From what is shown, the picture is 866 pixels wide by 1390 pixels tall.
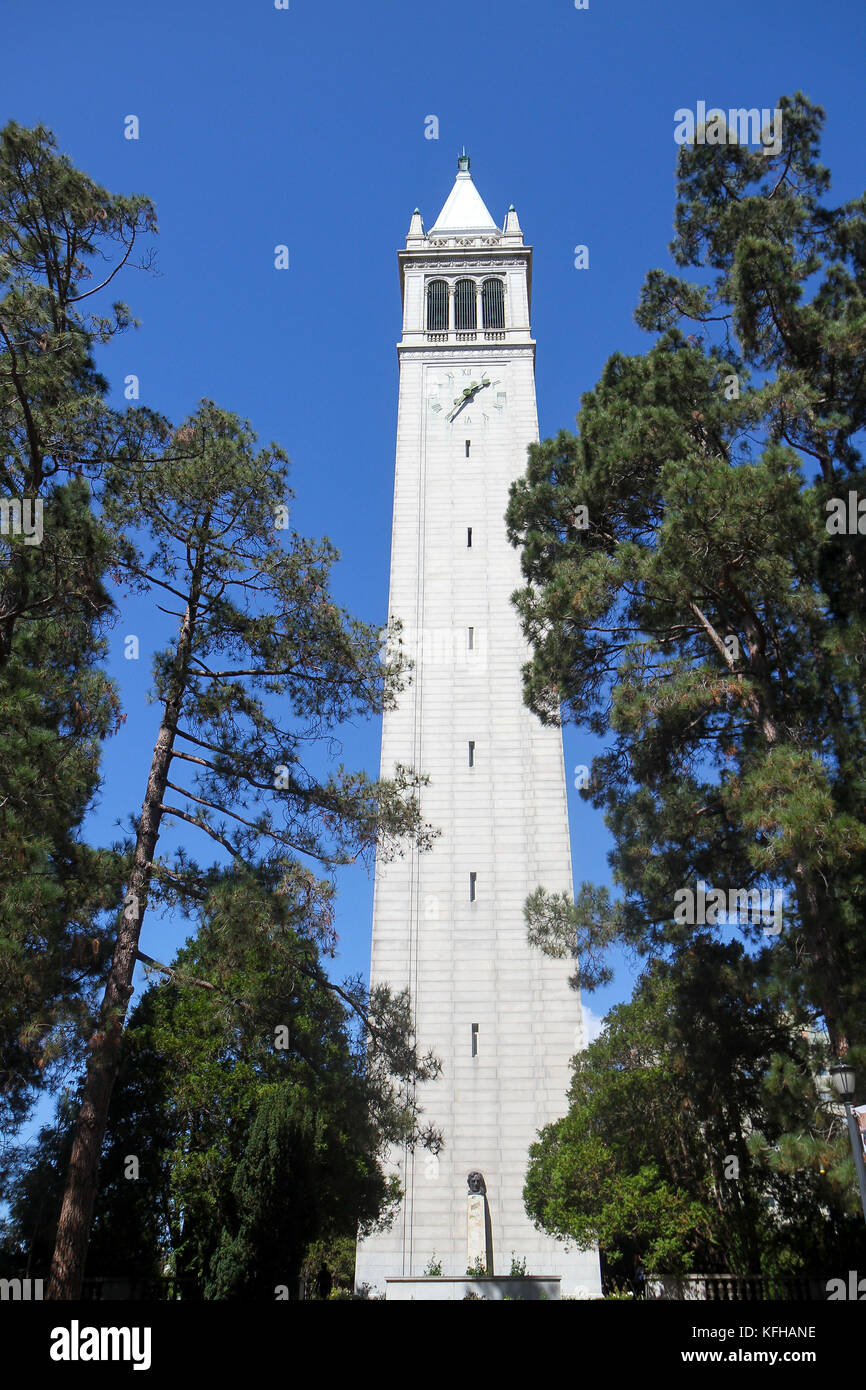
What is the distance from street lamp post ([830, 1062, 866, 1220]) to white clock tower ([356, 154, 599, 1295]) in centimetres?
1216

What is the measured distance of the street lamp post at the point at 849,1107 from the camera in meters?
9.02

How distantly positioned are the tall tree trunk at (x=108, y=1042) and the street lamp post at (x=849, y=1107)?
738 centimetres

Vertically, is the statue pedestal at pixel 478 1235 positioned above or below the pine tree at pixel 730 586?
below

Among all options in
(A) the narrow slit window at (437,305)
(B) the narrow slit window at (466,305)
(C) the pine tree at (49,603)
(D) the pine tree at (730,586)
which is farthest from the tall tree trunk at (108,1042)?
(B) the narrow slit window at (466,305)

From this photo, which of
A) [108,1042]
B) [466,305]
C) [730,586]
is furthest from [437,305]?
[108,1042]

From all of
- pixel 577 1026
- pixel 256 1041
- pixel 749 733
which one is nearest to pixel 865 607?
pixel 749 733

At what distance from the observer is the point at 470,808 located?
30.4 m

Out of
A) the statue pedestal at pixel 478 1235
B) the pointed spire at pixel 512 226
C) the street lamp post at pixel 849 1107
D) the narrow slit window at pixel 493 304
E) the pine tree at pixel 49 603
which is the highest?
the pointed spire at pixel 512 226

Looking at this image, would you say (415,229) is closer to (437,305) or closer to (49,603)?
(437,305)

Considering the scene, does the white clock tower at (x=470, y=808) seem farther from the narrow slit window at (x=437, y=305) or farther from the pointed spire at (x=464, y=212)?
the pointed spire at (x=464, y=212)

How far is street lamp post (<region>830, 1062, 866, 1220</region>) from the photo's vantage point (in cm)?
902

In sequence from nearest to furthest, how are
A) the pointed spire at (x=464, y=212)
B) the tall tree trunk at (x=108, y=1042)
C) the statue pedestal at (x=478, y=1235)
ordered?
the tall tree trunk at (x=108, y=1042)
the statue pedestal at (x=478, y=1235)
the pointed spire at (x=464, y=212)

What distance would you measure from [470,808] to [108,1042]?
20659mm
